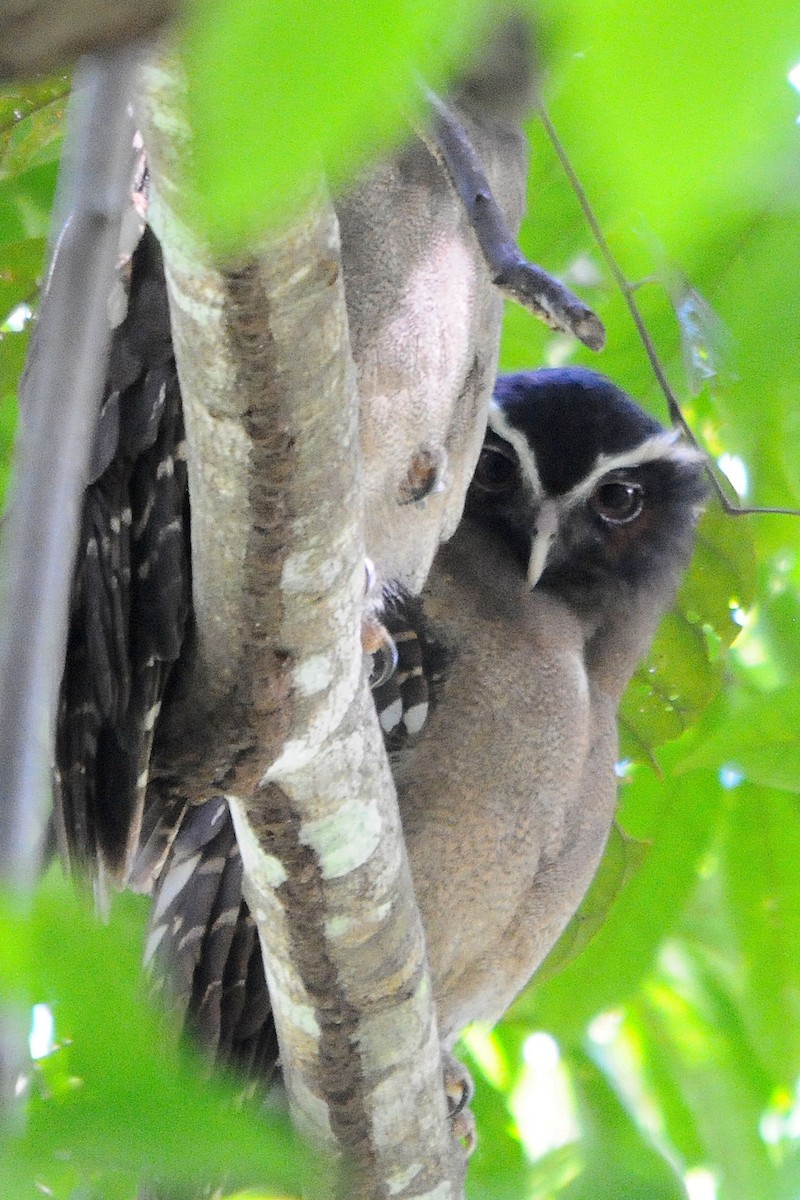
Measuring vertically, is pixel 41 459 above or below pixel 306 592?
above

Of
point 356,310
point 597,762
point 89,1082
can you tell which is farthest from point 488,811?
point 89,1082

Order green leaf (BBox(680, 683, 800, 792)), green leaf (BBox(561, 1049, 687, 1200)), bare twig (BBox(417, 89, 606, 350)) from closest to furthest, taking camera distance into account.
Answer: bare twig (BBox(417, 89, 606, 350))
green leaf (BBox(561, 1049, 687, 1200))
green leaf (BBox(680, 683, 800, 792))

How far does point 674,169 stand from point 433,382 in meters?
1.49

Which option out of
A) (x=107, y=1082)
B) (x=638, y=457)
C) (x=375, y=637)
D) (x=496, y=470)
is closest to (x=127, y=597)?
(x=375, y=637)

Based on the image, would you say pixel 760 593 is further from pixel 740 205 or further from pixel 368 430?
pixel 740 205

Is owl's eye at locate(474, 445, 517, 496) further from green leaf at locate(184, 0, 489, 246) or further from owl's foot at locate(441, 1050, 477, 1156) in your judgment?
green leaf at locate(184, 0, 489, 246)

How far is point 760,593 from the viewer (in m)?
3.23

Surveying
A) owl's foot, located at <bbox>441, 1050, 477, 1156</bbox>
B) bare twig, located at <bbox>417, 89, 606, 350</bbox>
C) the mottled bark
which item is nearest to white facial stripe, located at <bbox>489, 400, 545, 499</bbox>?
owl's foot, located at <bbox>441, 1050, 477, 1156</bbox>

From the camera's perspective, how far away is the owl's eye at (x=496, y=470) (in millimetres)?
2775

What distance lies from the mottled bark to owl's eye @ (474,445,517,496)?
1175mm

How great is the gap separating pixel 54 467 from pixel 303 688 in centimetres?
79

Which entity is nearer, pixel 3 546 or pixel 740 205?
pixel 740 205

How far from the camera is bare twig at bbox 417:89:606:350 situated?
942 mm

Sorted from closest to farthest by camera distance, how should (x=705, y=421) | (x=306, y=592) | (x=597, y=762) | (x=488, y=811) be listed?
1. (x=306, y=592)
2. (x=488, y=811)
3. (x=597, y=762)
4. (x=705, y=421)
